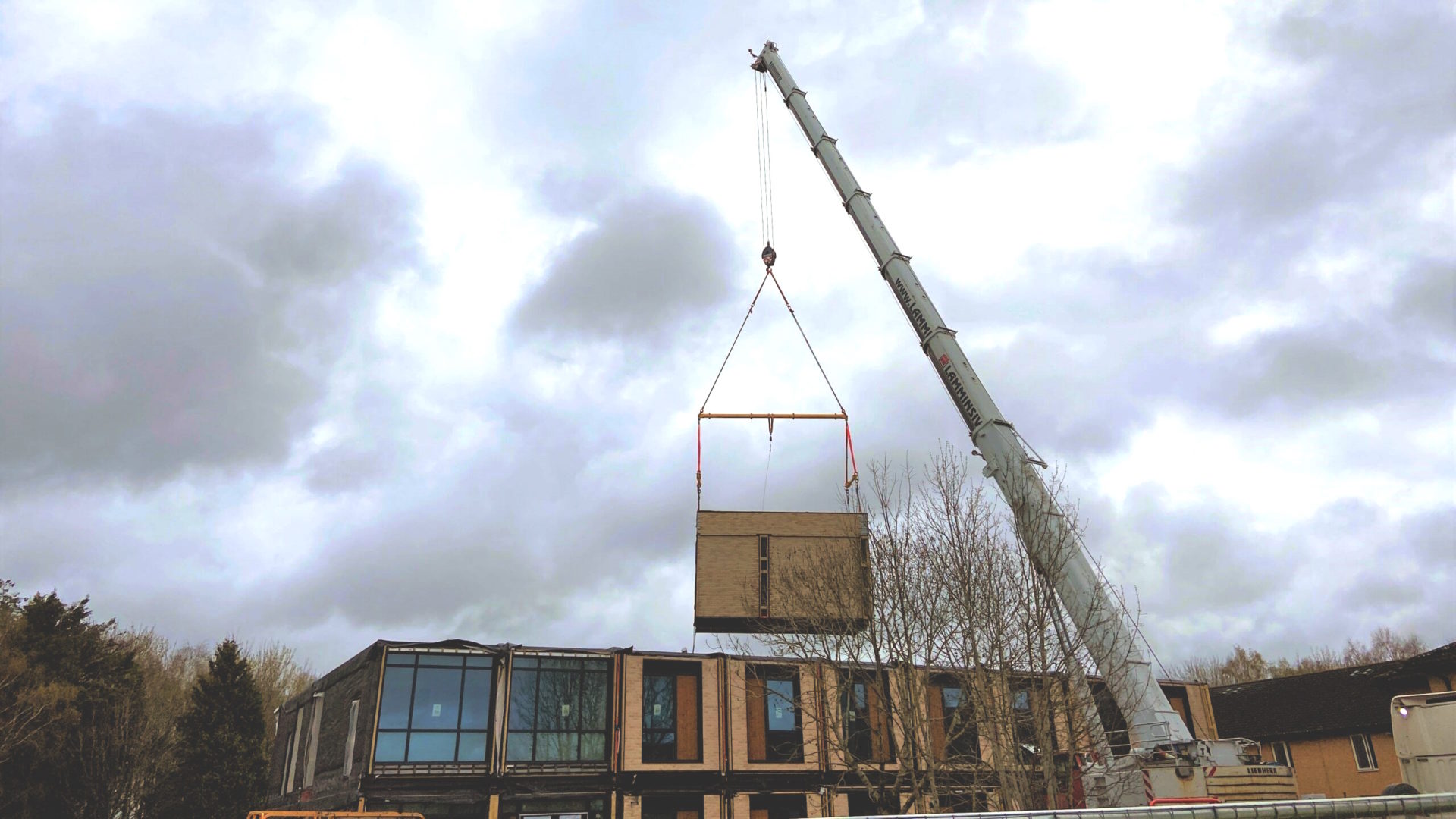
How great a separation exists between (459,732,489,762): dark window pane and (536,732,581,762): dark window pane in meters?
1.52

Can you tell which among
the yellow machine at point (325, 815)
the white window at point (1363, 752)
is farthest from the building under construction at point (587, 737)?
the white window at point (1363, 752)

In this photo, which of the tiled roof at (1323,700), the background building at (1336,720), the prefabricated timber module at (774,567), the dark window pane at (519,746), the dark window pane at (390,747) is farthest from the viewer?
the background building at (1336,720)

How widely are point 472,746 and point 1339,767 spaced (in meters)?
31.9

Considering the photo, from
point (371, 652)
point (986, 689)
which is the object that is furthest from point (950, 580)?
point (371, 652)

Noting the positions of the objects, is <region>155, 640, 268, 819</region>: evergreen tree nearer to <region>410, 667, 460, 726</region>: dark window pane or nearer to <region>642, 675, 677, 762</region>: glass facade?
<region>410, 667, 460, 726</region>: dark window pane

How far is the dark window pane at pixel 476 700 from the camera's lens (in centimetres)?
2456

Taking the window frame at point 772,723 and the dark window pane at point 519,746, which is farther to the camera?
the window frame at point 772,723

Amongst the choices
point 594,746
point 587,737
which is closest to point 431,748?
point 587,737

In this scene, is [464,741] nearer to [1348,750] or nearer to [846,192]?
[846,192]

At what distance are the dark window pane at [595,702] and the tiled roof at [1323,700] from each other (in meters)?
24.7

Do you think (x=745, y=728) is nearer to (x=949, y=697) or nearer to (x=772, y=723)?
(x=772, y=723)

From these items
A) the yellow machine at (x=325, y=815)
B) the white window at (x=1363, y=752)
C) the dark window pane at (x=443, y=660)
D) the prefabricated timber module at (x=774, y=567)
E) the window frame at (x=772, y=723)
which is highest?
the prefabricated timber module at (x=774, y=567)

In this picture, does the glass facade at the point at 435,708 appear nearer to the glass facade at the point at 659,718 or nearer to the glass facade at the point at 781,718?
the glass facade at the point at 659,718

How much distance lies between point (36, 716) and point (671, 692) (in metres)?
25.0
